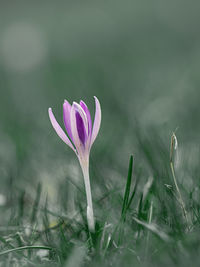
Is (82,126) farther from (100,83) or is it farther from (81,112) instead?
(100,83)

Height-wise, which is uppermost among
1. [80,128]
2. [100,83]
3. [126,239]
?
[80,128]

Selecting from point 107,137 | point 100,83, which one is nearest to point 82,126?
point 107,137

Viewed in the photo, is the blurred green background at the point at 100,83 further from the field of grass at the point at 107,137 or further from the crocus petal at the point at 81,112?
the crocus petal at the point at 81,112

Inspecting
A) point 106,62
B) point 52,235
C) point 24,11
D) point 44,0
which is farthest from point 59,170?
point 44,0

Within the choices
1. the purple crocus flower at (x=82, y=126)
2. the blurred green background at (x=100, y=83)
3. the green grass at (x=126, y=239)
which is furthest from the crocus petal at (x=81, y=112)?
the blurred green background at (x=100, y=83)

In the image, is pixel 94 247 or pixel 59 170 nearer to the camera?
pixel 94 247

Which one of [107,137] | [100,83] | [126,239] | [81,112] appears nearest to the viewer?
[81,112]

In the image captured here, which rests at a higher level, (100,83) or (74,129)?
(74,129)

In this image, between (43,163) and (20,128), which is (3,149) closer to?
(20,128)
